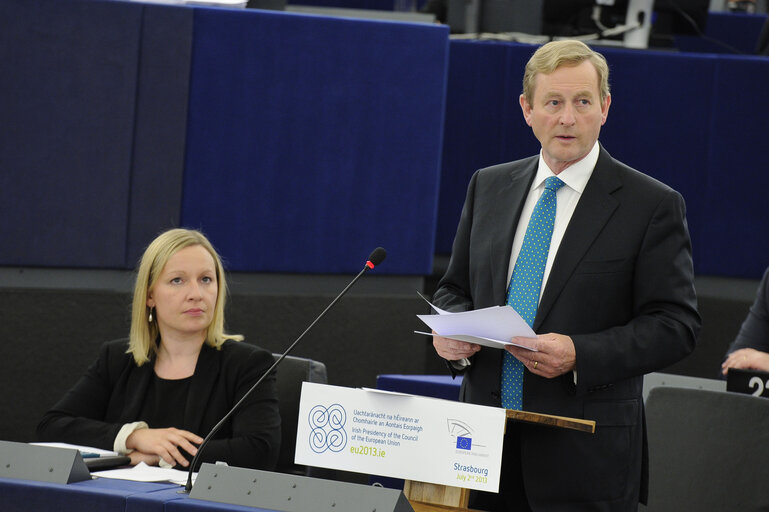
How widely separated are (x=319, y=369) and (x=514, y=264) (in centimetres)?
98

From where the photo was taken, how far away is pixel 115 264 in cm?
418

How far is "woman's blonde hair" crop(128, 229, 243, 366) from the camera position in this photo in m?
2.93

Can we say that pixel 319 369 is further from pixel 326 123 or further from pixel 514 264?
pixel 326 123

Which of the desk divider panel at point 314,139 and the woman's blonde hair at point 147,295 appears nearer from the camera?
the woman's blonde hair at point 147,295

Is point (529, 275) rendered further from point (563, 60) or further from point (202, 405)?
point (202, 405)

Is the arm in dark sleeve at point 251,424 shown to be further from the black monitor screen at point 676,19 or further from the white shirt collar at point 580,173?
the black monitor screen at point 676,19

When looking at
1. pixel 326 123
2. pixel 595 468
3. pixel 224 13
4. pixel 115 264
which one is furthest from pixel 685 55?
pixel 595 468

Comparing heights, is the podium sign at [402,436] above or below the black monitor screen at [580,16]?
below

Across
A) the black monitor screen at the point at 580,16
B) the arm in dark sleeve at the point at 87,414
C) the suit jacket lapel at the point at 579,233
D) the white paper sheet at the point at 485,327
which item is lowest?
the arm in dark sleeve at the point at 87,414

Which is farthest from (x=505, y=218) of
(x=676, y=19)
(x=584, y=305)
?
(x=676, y=19)

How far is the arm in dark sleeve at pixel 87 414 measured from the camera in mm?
2746

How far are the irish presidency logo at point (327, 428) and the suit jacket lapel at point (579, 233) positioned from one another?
438 mm

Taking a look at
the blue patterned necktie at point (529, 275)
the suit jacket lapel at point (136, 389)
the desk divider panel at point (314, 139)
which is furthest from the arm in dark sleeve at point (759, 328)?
the suit jacket lapel at point (136, 389)

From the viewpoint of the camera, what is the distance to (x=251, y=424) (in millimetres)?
2770
